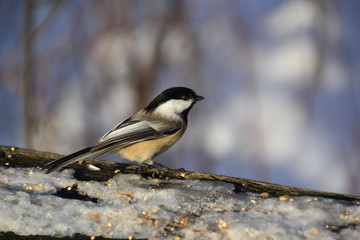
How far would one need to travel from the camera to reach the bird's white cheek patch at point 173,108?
2.71 metres

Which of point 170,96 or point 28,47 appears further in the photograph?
point 28,47

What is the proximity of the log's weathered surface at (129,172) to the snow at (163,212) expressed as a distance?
0.24ft

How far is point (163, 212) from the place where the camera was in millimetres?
1595

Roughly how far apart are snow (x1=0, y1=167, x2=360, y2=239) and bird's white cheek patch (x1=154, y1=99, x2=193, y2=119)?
0.85 meters

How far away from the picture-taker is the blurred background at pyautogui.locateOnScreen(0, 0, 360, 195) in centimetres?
319

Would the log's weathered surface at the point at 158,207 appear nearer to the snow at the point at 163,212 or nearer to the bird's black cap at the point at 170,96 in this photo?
the snow at the point at 163,212

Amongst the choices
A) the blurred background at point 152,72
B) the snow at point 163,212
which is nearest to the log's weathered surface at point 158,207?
the snow at point 163,212

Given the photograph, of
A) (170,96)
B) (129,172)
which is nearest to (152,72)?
(170,96)

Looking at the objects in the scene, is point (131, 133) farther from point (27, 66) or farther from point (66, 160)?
point (27, 66)

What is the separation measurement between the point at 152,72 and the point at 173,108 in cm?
80

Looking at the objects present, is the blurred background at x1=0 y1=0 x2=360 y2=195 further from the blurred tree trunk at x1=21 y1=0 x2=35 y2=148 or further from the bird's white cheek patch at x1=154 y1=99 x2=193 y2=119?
the bird's white cheek patch at x1=154 y1=99 x2=193 y2=119

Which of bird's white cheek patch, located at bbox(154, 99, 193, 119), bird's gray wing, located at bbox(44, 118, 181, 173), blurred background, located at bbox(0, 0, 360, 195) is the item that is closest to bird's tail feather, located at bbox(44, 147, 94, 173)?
bird's gray wing, located at bbox(44, 118, 181, 173)

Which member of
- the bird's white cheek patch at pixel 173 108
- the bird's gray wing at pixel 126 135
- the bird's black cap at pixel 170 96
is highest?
the bird's black cap at pixel 170 96

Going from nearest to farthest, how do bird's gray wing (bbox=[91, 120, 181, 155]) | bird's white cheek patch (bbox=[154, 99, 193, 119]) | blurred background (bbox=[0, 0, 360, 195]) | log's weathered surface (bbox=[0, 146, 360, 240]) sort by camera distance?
1. log's weathered surface (bbox=[0, 146, 360, 240])
2. bird's gray wing (bbox=[91, 120, 181, 155])
3. bird's white cheek patch (bbox=[154, 99, 193, 119])
4. blurred background (bbox=[0, 0, 360, 195])
